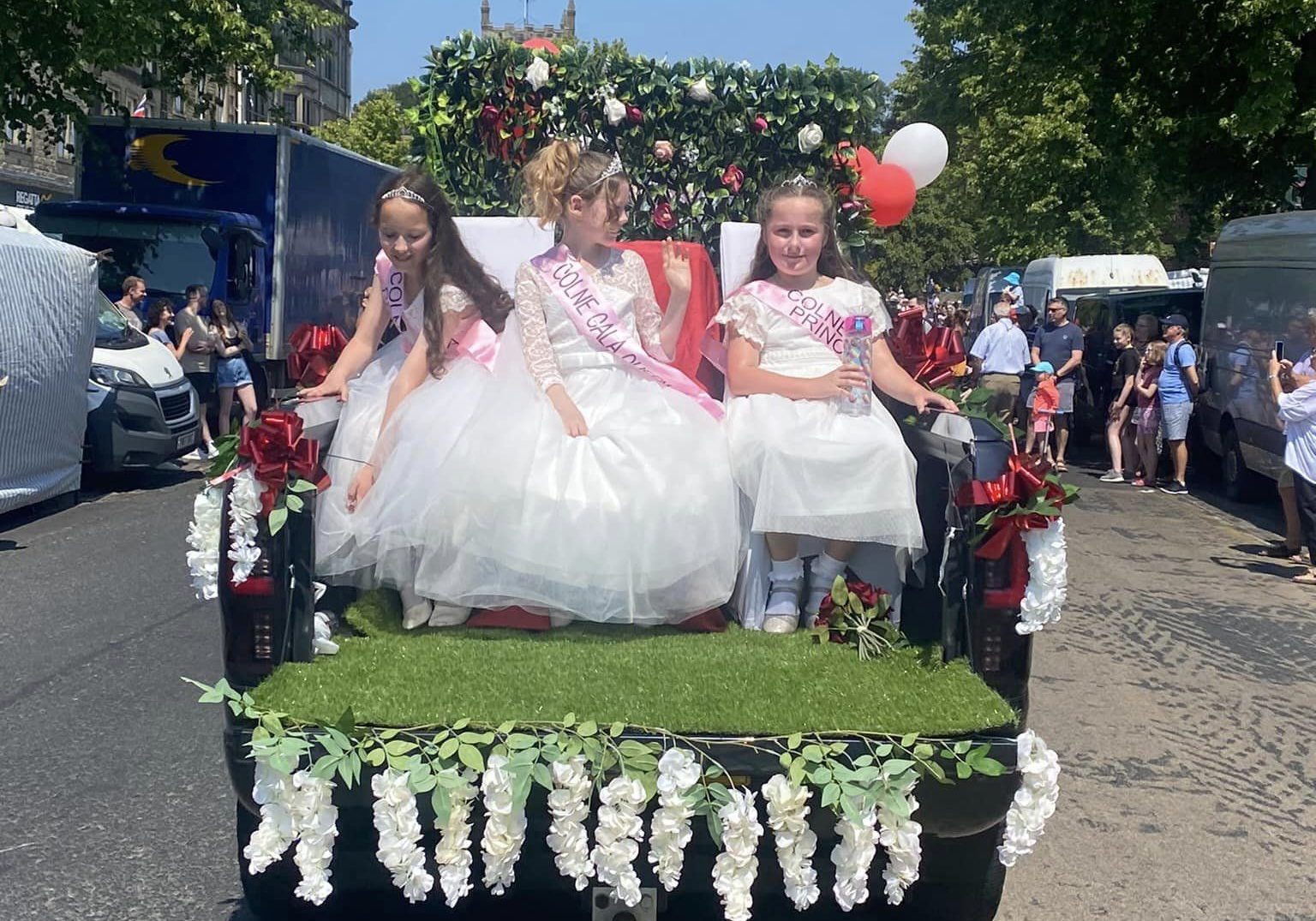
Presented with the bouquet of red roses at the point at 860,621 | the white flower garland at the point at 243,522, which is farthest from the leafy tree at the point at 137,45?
the bouquet of red roses at the point at 860,621

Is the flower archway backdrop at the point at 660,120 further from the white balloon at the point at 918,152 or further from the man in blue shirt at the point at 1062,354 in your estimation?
the man in blue shirt at the point at 1062,354

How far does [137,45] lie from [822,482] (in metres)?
14.9

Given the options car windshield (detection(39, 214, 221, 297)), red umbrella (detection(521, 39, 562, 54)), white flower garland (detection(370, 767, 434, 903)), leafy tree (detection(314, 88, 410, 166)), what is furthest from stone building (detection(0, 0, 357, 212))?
white flower garland (detection(370, 767, 434, 903))

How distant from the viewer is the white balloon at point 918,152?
6391 millimetres

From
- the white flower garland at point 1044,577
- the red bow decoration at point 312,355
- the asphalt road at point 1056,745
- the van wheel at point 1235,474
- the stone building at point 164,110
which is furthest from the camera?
the stone building at point 164,110

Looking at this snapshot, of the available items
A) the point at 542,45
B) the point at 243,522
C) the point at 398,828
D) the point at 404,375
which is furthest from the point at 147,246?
the point at 398,828

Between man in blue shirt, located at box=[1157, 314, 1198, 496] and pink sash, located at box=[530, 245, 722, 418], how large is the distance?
11.7 metres

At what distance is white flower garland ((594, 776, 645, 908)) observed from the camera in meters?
3.16

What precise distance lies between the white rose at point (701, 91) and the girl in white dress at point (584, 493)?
1.83m

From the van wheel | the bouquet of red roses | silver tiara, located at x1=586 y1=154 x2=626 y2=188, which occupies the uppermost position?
silver tiara, located at x1=586 y1=154 x2=626 y2=188

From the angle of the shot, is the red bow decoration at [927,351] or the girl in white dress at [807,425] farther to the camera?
the red bow decoration at [927,351]

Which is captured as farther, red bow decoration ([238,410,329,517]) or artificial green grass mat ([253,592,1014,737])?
red bow decoration ([238,410,329,517])

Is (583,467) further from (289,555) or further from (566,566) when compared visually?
(289,555)

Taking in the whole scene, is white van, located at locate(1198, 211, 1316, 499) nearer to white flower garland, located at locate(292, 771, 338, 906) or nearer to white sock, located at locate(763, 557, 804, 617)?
white sock, located at locate(763, 557, 804, 617)
